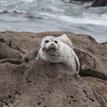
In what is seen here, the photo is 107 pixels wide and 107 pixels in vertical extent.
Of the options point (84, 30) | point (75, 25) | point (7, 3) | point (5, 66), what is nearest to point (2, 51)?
point (5, 66)

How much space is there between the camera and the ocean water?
53.7 ft

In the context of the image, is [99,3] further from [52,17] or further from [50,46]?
[50,46]

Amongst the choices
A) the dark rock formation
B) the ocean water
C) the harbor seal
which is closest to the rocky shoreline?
the harbor seal

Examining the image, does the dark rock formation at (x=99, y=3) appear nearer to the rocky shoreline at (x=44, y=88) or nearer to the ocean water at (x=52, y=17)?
the ocean water at (x=52, y=17)

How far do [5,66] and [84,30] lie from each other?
10.9 metres

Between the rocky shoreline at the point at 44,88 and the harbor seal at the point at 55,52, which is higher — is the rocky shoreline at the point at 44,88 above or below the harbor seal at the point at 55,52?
below

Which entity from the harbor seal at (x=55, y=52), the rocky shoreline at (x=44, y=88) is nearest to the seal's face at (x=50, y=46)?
the harbor seal at (x=55, y=52)

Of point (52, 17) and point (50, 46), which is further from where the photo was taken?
point (52, 17)

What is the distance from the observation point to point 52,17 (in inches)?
773

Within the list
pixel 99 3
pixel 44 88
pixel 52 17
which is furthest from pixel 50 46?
pixel 99 3

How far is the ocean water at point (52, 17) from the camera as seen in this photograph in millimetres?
16375

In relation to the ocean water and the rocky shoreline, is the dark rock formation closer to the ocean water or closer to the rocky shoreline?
the ocean water

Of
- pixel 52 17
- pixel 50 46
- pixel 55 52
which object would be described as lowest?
pixel 52 17

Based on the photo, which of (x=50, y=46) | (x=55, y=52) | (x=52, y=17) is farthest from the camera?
(x=52, y=17)
